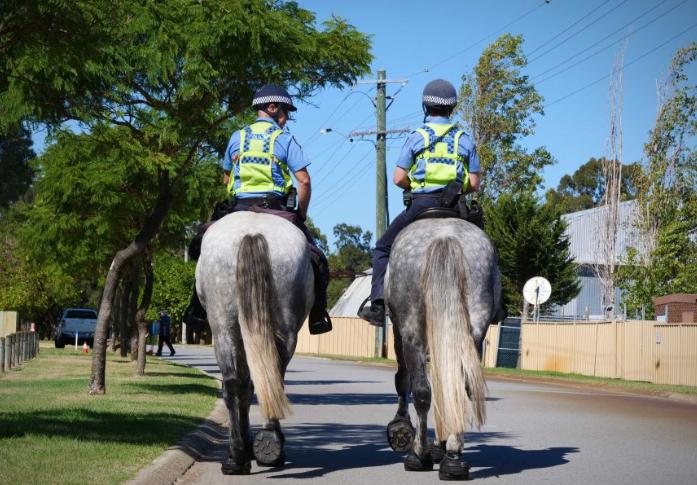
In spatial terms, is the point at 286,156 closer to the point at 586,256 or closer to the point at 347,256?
the point at 586,256

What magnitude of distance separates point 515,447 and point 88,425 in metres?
4.20

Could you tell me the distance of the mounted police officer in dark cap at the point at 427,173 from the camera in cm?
903

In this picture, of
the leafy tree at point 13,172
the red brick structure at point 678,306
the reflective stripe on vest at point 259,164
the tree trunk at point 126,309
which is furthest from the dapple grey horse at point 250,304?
the leafy tree at point 13,172

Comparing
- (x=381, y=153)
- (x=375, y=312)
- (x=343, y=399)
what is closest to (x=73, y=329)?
(x=381, y=153)

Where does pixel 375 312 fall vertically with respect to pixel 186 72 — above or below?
below

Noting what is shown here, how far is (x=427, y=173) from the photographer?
29.8 ft

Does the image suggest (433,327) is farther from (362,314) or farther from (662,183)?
(662,183)

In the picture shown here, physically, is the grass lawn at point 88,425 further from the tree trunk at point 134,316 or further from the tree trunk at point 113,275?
the tree trunk at point 134,316

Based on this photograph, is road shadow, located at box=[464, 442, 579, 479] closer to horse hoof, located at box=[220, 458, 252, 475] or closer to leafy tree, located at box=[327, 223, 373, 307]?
horse hoof, located at box=[220, 458, 252, 475]

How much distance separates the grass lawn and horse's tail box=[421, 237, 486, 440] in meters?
2.22

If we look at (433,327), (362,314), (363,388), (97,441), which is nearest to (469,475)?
(433,327)

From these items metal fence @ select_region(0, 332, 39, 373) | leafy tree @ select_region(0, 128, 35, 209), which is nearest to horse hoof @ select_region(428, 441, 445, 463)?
metal fence @ select_region(0, 332, 39, 373)

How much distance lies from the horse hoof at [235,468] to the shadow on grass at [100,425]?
4.85ft

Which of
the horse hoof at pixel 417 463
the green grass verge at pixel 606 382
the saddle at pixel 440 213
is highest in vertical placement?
the saddle at pixel 440 213
